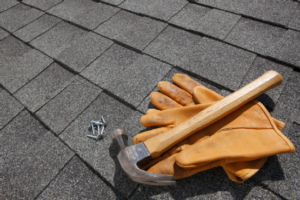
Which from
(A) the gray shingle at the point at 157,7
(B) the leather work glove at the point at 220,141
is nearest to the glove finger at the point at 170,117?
(B) the leather work glove at the point at 220,141

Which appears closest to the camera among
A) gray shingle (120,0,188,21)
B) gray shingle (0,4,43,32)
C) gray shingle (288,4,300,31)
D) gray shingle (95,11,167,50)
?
gray shingle (288,4,300,31)

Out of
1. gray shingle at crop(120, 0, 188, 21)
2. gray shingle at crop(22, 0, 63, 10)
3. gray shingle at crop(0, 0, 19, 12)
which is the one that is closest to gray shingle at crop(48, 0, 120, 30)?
gray shingle at crop(22, 0, 63, 10)

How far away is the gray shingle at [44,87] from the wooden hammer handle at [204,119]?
191 centimetres

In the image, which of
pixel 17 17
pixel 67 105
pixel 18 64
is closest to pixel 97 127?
pixel 67 105

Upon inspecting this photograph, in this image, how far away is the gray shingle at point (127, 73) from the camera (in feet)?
9.00

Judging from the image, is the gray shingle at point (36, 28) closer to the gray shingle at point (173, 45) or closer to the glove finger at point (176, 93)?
the gray shingle at point (173, 45)

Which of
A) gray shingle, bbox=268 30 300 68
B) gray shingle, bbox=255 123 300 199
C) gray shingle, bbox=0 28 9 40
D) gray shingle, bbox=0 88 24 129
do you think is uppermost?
gray shingle, bbox=268 30 300 68

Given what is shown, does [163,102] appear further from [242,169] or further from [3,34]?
[3,34]

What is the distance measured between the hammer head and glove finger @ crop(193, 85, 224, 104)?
864mm

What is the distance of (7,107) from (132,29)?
248 centimetres

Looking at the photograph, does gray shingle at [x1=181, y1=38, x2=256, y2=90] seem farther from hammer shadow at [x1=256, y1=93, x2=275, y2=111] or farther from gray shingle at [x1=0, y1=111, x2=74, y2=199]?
gray shingle at [x1=0, y1=111, x2=74, y2=199]

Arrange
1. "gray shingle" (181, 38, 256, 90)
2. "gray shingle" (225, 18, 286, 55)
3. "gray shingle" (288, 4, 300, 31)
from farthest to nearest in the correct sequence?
"gray shingle" (288, 4, 300, 31) → "gray shingle" (225, 18, 286, 55) → "gray shingle" (181, 38, 256, 90)

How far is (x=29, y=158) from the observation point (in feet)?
7.88

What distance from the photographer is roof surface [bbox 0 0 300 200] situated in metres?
2.06
